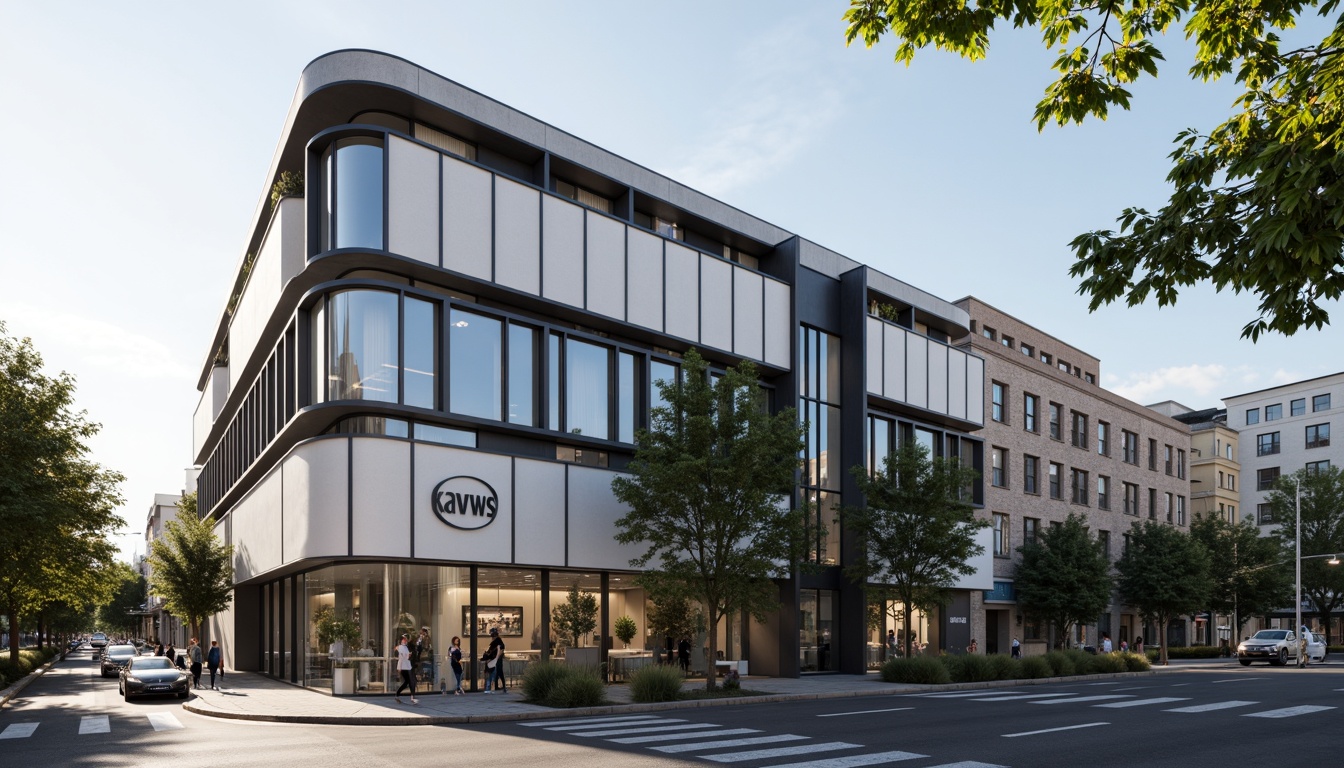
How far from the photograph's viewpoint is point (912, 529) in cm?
3534

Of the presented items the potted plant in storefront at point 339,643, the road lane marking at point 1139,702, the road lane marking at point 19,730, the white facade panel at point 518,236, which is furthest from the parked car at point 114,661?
the road lane marking at point 1139,702

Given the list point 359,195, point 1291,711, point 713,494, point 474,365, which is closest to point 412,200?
point 359,195

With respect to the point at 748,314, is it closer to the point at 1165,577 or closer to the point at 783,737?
the point at 783,737

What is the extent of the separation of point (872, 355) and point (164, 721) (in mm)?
26603

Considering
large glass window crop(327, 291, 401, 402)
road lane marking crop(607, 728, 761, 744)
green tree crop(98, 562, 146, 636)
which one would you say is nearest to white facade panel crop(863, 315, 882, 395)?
large glass window crop(327, 291, 401, 402)

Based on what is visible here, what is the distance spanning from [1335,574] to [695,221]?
6134 cm

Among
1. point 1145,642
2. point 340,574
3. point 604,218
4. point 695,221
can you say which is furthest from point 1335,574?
point 340,574

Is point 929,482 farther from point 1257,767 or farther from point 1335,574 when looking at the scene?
point 1335,574

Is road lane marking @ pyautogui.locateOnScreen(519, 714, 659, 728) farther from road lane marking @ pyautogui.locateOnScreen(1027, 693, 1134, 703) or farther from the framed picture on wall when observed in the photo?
road lane marking @ pyautogui.locateOnScreen(1027, 693, 1134, 703)

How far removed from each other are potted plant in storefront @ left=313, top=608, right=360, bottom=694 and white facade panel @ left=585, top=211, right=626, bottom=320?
11118 mm

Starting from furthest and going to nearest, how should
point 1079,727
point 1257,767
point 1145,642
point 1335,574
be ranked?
point 1335,574 → point 1145,642 → point 1079,727 → point 1257,767

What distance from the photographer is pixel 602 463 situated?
104ft

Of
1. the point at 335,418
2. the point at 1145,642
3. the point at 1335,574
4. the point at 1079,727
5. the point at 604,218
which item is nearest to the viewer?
the point at 1079,727

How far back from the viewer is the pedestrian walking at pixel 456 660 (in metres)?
26.5
